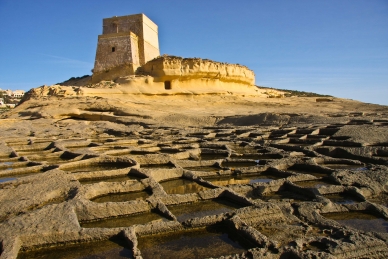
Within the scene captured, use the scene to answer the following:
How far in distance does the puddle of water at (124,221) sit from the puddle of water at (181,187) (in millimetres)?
737

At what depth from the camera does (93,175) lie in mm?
3781

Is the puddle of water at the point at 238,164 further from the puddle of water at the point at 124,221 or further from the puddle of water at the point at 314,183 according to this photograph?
the puddle of water at the point at 124,221

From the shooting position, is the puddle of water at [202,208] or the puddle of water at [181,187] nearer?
the puddle of water at [202,208]

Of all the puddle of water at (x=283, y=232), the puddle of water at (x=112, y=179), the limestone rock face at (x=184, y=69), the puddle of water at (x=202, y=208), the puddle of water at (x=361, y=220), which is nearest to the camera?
the puddle of water at (x=283, y=232)

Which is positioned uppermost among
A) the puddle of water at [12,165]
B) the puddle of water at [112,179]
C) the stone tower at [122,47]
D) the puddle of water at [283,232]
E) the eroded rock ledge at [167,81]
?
the stone tower at [122,47]

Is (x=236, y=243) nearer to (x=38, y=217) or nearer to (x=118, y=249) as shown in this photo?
(x=118, y=249)

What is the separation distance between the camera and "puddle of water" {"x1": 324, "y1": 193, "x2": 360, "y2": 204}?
9.91 ft

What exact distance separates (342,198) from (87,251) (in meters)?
2.47

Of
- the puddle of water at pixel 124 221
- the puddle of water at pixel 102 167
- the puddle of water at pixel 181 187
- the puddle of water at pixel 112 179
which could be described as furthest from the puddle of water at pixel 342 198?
the puddle of water at pixel 102 167

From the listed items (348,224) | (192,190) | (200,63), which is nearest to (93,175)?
(192,190)

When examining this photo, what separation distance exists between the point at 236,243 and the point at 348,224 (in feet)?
3.30

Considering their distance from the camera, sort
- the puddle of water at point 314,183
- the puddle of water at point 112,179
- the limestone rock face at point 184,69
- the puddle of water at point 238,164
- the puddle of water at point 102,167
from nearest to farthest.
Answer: the puddle of water at point 314,183, the puddle of water at point 112,179, the puddle of water at point 102,167, the puddle of water at point 238,164, the limestone rock face at point 184,69

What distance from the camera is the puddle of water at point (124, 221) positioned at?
246cm

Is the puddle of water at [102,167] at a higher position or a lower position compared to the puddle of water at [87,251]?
higher
